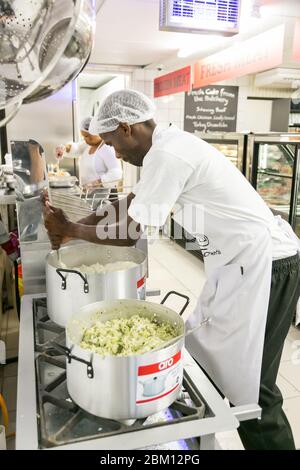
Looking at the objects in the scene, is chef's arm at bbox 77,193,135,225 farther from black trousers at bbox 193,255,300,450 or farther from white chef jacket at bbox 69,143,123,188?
white chef jacket at bbox 69,143,123,188

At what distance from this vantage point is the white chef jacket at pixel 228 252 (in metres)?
1.46

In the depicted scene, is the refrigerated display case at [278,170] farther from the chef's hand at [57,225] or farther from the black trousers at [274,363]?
the chef's hand at [57,225]

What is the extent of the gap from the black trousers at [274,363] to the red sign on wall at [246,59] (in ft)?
7.28

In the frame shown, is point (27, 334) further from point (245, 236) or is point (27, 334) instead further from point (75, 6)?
point (75, 6)

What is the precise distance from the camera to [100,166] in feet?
13.5

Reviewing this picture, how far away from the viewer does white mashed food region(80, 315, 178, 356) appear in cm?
100

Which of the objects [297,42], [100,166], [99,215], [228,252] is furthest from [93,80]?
[228,252]

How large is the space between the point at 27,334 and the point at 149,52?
520 centimetres

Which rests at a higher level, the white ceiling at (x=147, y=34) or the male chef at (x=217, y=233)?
the white ceiling at (x=147, y=34)

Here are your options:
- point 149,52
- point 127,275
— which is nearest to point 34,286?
point 127,275

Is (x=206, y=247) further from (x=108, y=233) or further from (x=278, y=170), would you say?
(x=278, y=170)

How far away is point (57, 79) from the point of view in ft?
2.97

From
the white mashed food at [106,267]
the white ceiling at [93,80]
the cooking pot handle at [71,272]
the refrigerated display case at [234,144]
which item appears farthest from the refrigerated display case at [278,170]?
the white ceiling at [93,80]

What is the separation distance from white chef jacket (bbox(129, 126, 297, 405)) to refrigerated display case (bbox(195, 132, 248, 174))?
10.5 ft
